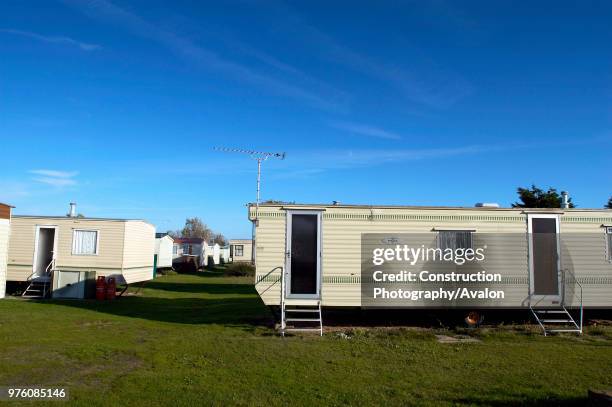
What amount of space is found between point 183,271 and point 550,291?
32756mm

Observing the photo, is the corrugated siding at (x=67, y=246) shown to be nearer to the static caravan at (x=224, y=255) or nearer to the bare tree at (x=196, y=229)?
the static caravan at (x=224, y=255)

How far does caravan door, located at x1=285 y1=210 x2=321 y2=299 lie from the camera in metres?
11.1

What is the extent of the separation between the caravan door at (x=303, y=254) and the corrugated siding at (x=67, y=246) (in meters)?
9.92

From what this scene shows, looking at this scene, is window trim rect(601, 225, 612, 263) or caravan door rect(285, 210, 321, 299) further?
window trim rect(601, 225, 612, 263)

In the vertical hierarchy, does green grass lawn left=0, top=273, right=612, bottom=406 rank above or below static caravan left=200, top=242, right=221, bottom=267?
below

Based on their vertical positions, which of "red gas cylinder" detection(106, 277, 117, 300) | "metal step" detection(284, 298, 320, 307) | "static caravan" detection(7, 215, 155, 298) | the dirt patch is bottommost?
the dirt patch

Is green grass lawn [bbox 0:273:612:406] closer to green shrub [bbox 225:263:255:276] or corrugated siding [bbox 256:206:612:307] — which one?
corrugated siding [bbox 256:206:612:307]

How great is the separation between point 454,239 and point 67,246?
14479 millimetres

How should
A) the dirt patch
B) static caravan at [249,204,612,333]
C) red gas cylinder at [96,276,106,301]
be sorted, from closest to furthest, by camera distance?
the dirt patch → static caravan at [249,204,612,333] → red gas cylinder at [96,276,106,301]

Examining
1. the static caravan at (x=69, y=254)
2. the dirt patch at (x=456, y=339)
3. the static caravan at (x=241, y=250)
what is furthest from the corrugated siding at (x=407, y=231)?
the static caravan at (x=241, y=250)

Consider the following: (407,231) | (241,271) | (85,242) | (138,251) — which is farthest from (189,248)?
(407,231)

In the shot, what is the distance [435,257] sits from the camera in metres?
11.4

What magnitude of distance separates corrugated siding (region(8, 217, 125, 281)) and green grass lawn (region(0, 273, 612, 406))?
616 cm

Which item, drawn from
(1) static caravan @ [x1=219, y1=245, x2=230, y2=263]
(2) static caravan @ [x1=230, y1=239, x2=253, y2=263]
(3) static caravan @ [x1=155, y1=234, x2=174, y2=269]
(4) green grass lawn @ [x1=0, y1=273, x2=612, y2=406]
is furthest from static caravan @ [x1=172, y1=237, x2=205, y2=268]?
(4) green grass lawn @ [x1=0, y1=273, x2=612, y2=406]
